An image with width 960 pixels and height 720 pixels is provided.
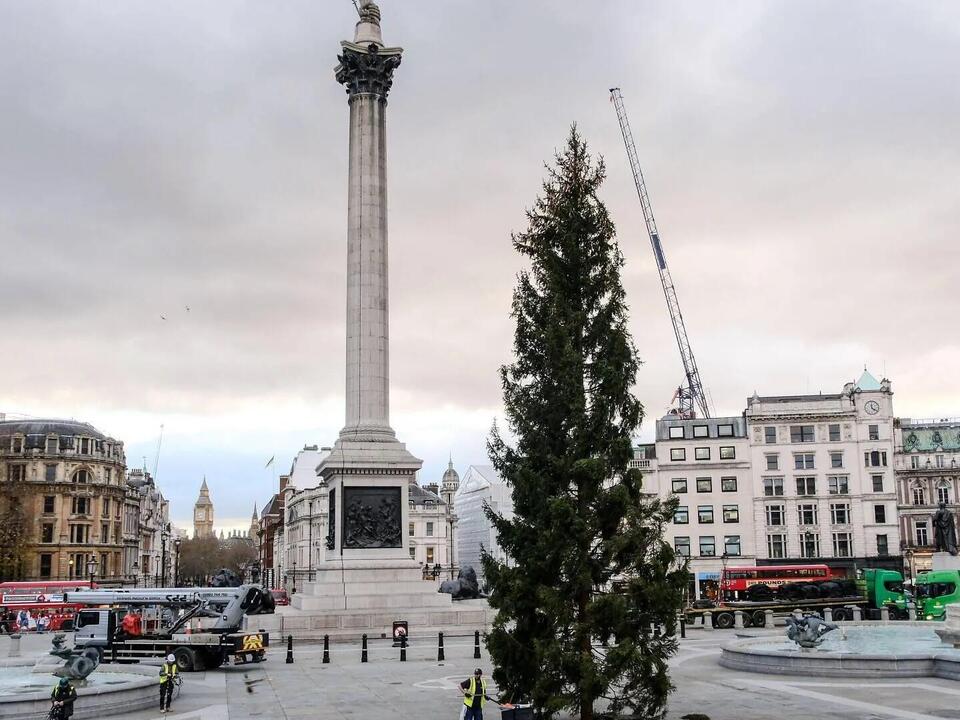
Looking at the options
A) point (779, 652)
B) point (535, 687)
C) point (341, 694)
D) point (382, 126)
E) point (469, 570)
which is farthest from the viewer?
point (469, 570)

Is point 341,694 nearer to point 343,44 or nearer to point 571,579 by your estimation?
point 571,579

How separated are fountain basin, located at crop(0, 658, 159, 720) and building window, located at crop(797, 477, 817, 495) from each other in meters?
71.1

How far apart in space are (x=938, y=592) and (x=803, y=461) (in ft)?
144

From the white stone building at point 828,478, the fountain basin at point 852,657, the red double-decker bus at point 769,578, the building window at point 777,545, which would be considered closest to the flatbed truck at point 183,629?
the fountain basin at point 852,657

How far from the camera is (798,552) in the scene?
8781 centimetres

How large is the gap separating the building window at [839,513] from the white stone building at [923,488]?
4.49 m

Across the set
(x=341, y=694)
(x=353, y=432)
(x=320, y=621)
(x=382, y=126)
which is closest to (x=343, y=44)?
(x=382, y=126)

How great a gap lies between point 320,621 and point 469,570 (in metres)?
22.8

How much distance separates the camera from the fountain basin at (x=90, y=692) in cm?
2200

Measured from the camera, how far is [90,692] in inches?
923

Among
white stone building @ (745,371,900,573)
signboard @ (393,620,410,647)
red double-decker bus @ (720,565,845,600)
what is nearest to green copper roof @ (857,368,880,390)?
white stone building @ (745,371,900,573)

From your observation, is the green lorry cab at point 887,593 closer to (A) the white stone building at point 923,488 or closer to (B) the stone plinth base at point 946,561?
(B) the stone plinth base at point 946,561

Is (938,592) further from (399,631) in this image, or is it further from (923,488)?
(923,488)

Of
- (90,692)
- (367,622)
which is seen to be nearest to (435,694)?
(90,692)
